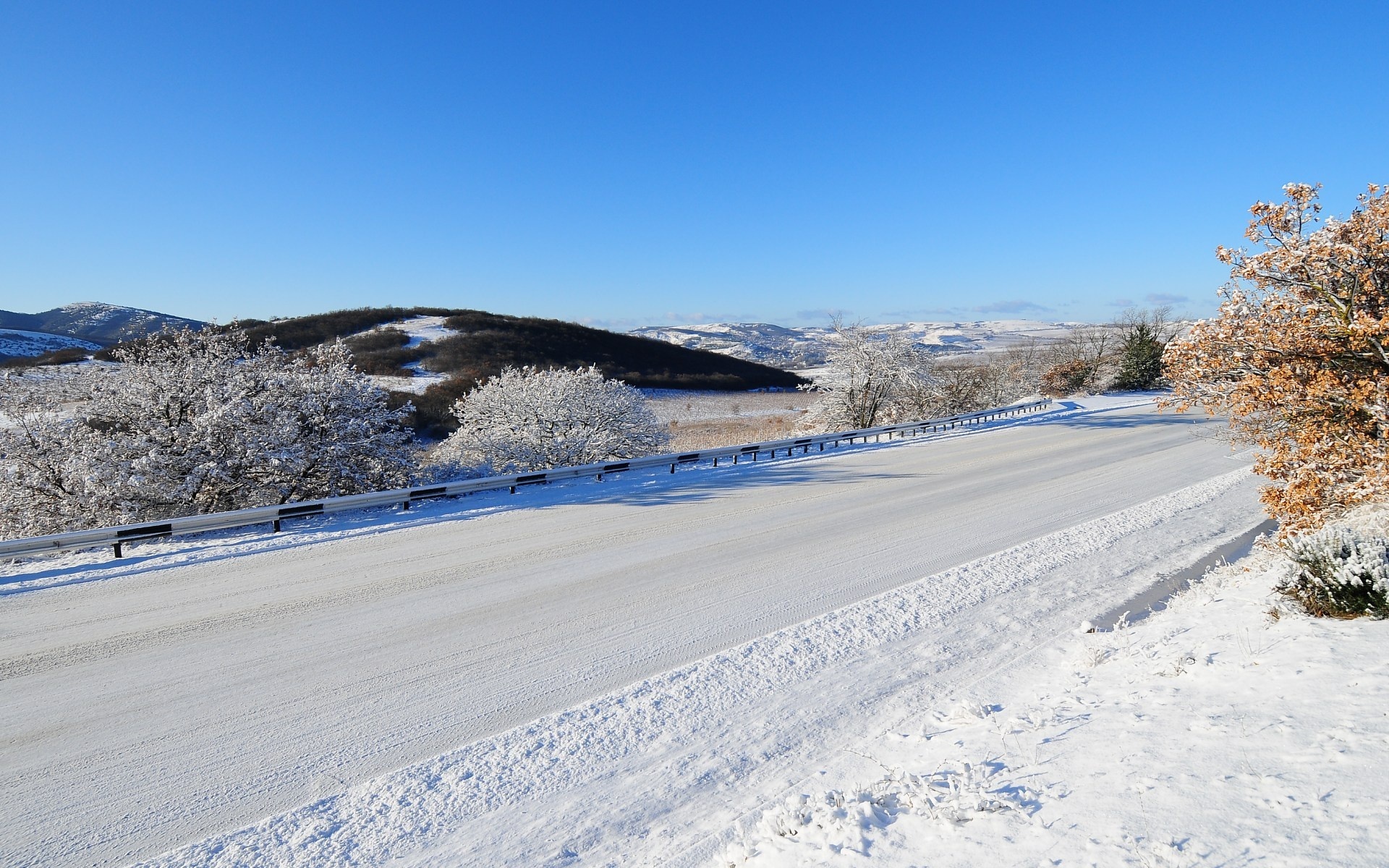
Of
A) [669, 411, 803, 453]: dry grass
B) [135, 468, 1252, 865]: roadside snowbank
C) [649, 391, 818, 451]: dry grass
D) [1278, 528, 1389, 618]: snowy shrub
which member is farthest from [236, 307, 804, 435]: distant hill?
[1278, 528, 1389, 618]: snowy shrub

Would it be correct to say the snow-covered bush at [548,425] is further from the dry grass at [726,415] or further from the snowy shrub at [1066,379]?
the snowy shrub at [1066,379]

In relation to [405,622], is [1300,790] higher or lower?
higher

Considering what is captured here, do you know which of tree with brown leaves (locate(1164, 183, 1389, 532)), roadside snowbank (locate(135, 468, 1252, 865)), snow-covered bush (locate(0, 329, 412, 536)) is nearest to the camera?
roadside snowbank (locate(135, 468, 1252, 865))

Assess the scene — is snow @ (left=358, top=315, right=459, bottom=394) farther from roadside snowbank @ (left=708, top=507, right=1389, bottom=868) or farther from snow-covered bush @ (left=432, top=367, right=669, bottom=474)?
roadside snowbank @ (left=708, top=507, right=1389, bottom=868)

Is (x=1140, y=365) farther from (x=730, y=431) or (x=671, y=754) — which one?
(x=671, y=754)

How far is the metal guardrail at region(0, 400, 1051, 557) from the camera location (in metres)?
9.77

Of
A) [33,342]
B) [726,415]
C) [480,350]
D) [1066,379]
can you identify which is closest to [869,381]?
[726,415]

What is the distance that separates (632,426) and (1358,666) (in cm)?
1751

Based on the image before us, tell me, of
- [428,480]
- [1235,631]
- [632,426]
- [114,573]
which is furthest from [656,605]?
[632,426]

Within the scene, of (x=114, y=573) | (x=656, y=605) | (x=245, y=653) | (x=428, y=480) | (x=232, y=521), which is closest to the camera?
(x=245, y=653)

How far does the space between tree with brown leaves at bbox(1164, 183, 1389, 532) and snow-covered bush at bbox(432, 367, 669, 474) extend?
14248mm

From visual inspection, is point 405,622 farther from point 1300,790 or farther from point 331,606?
point 1300,790

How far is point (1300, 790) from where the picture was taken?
3363 millimetres

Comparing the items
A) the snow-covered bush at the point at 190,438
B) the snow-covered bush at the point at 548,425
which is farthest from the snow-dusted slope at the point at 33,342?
the snow-covered bush at the point at 190,438
